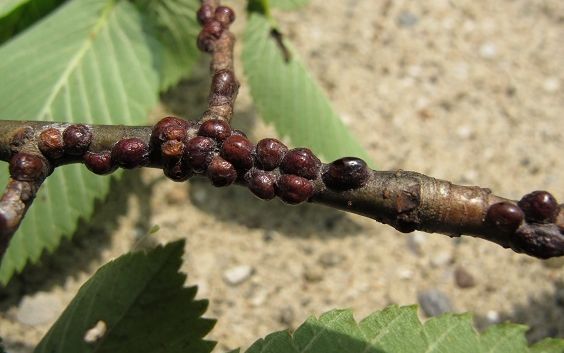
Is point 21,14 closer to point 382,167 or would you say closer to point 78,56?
point 78,56

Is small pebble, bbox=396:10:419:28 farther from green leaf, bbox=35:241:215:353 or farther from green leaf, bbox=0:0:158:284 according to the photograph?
green leaf, bbox=35:241:215:353

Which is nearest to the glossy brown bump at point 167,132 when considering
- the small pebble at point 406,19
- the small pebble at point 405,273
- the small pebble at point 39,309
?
the small pebble at point 39,309

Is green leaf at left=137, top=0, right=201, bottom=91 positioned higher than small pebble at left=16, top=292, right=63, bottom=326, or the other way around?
green leaf at left=137, top=0, right=201, bottom=91

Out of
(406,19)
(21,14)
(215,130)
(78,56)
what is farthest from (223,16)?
(406,19)

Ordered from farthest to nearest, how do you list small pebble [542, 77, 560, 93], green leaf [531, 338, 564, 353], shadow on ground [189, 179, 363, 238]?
1. small pebble [542, 77, 560, 93]
2. shadow on ground [189, 179, 363, 238]
3. green leaf [531, 338, 564, 353]

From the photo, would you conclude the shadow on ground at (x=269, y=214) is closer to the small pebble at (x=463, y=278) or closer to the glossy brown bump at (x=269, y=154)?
the small pebble at (x=463, y=278)

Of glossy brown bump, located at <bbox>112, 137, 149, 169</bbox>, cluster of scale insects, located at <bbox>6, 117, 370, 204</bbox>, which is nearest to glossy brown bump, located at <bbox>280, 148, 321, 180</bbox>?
cluster of scale insects, located at <bbox>6, 117, 370, 204</bbox>
